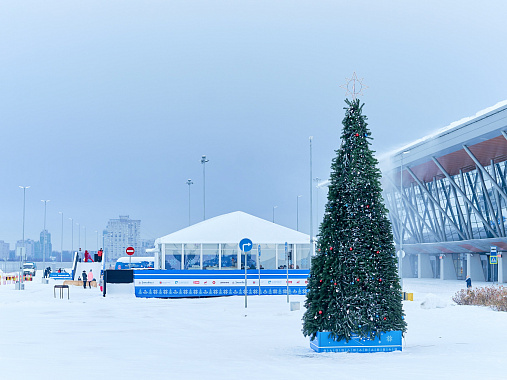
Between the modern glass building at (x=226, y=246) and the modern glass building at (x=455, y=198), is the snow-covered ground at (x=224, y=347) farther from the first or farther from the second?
the modern glass building at (x=455, y=198)

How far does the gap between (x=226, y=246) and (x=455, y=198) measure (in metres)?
30.7

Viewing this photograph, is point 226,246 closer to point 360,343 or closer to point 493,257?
point 493,257

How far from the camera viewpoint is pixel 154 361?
13492mm

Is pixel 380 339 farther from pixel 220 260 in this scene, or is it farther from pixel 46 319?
pixel 220 260

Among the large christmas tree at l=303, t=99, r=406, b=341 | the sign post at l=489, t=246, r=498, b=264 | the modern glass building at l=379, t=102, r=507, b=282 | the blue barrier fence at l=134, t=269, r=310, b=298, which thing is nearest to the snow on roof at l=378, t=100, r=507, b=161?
the modern glass building at l=379, t=102, r=507, b=282

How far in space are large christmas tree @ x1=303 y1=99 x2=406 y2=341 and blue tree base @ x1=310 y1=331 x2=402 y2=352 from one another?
5.3 inches

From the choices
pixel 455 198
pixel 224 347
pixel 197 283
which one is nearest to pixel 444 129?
pixel 455 198

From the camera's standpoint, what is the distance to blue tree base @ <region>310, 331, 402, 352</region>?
47.3 ft

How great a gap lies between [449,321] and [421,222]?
57080mm

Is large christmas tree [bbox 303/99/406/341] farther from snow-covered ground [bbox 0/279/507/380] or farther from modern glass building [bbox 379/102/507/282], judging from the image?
modern glass building [bbox 379/102/507/282]

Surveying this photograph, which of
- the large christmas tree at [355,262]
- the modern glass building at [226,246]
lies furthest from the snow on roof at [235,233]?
the large christmas tree at [355,262]

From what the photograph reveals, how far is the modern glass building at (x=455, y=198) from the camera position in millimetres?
52781

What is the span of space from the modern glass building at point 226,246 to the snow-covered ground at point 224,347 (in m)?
16.8

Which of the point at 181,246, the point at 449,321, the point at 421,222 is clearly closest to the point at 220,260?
the point at 181,246
